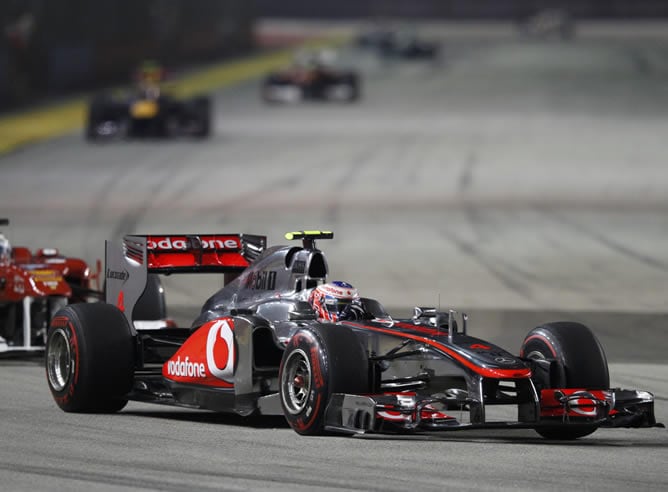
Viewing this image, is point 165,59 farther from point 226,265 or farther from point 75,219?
point 226,265

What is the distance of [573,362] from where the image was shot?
11.1 metres

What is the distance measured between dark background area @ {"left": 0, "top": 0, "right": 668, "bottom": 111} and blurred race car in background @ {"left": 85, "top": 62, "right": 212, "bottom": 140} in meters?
9.64

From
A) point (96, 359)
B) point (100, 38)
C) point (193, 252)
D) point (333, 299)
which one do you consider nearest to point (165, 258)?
point (193, 252)

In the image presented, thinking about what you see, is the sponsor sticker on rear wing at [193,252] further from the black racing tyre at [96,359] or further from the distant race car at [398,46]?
the distant race car at [398,46]

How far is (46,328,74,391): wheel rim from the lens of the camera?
1260cm

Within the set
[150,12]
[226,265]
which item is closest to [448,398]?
[226,265]

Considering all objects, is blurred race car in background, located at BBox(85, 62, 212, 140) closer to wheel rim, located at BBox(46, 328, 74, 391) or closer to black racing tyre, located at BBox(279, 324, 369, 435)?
wheel rim, located at BBox(46, 328, 74, 391)

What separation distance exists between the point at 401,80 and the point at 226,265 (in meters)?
49.7

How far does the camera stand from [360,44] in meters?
73.1

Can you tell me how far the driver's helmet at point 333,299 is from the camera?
38.6ft

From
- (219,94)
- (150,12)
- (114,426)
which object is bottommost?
(114,426)

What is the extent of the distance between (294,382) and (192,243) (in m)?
2.84

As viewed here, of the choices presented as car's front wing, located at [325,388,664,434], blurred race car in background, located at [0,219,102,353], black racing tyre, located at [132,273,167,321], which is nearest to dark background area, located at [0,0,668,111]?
blurred race car in background, located at [0,219,102,353]

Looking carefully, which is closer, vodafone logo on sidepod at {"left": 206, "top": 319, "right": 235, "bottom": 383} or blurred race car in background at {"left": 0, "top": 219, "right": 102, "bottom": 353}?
vodafone logo on sidepod at {"left": 206, "top": 319, "right": 235, "bottom": 383}
